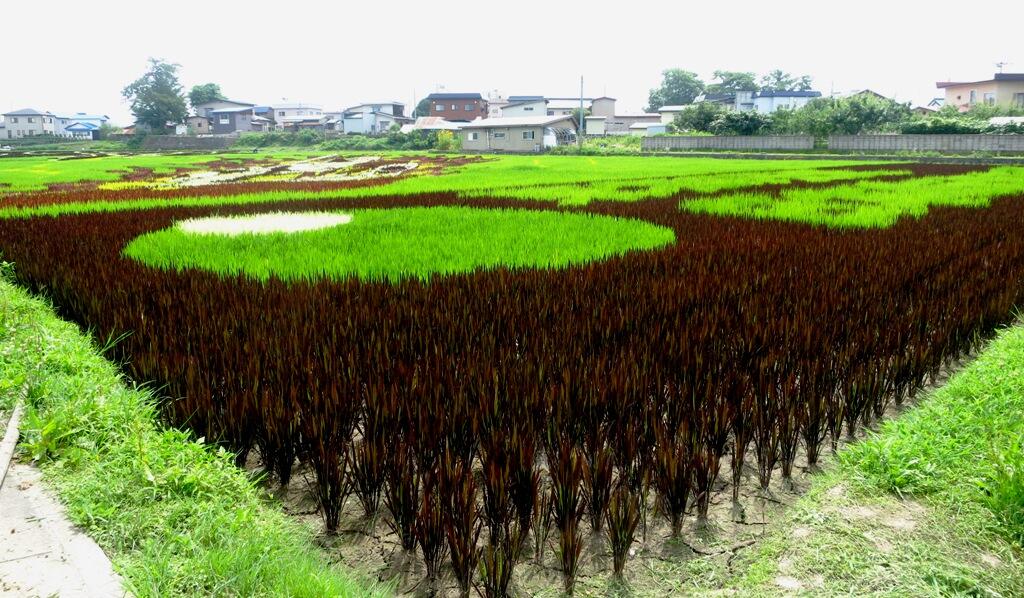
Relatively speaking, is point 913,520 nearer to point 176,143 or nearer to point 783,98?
point 176,143

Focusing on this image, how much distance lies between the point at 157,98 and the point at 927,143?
2686 inches

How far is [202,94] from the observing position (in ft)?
272

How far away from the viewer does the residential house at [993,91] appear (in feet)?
182

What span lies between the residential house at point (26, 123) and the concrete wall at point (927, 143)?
87238 mm

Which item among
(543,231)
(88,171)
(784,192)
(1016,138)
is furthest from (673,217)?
(1016,138)

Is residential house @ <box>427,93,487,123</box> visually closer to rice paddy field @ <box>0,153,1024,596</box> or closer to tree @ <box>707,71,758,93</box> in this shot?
tree @ <box>707,71,758,93</box>

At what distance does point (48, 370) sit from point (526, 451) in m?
3.20

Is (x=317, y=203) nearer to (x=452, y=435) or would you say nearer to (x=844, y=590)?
(x=452, y=435)

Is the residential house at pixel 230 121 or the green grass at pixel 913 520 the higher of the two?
the residential house at pixel 230 121

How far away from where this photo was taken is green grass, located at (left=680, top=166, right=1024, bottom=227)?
10.4 metres

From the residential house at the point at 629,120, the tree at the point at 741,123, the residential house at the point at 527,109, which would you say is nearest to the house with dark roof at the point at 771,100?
the residential house at the point at 629,120

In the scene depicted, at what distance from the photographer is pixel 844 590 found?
2.27 meters

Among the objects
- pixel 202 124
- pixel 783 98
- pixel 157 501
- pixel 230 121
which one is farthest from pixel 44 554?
pixel 202 124

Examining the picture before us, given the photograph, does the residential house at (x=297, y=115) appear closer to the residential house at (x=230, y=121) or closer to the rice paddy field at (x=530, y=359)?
the residential house at (x=230, y=121)
